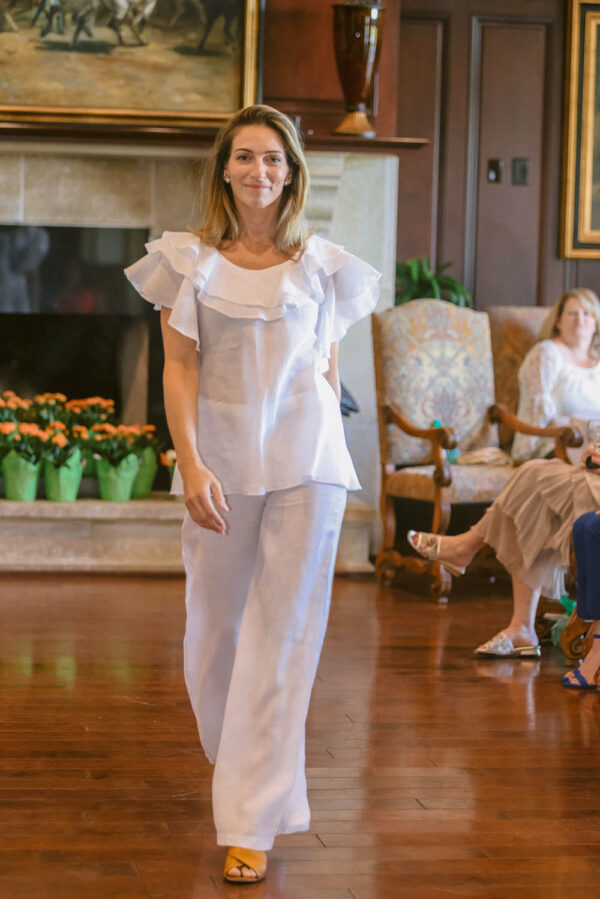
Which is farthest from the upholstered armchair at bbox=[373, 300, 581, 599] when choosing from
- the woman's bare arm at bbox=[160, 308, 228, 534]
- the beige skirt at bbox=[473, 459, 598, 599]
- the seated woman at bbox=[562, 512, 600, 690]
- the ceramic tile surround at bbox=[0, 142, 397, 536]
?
the woman's bare arm at bbox=[160, 308, 228, 534]

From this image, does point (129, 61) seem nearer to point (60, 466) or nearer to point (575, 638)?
point (60, 466)

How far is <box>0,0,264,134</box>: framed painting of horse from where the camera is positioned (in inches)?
228

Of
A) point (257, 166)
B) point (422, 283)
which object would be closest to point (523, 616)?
point (257, 166)

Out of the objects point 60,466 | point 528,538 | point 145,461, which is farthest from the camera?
point 145,461

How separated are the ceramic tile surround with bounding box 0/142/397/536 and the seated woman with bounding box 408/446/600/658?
1.95 meters

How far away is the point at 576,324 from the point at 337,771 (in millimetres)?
3134

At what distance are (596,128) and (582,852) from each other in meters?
4.95

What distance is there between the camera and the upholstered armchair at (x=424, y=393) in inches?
216

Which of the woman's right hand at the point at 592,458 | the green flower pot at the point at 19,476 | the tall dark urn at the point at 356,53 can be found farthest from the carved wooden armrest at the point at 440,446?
the green flower pot at the point at 19,476

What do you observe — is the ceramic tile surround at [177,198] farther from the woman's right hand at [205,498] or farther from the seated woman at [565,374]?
the woman's right hand at [205,498]

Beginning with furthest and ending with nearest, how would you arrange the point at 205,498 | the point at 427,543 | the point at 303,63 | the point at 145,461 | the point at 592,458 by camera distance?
the point at 303,63, the point at 145,461, the point at 427,543, the point at 592,458, the point at 205,498

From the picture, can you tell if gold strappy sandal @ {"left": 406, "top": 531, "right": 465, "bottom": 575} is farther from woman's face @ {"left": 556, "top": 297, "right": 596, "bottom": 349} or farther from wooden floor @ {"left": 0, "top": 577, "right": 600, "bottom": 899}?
woman's face @ {"left": 556, "top": 297, "right": 596, "bottom": 349}

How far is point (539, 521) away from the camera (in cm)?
409

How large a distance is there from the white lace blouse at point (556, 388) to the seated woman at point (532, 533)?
1295 millimetres
